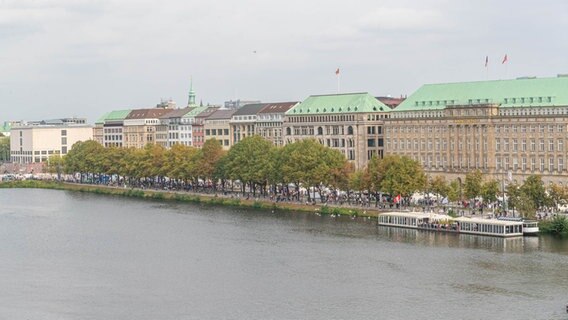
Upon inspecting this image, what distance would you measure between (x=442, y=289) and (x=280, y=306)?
36.7ft

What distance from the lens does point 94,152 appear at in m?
187

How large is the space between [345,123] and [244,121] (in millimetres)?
31666

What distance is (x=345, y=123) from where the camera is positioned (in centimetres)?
14762

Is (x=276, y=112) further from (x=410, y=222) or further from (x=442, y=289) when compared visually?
(x=442, y=289)

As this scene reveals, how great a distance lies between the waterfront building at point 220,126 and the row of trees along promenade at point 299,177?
1674 cm

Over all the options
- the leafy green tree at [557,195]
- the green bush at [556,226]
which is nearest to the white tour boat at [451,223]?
the green bush at [556,226]

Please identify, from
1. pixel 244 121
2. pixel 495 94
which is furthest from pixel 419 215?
pixel 244 121

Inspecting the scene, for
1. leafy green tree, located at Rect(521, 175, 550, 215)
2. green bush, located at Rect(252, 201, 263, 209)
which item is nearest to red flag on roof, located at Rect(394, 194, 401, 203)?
leafy green tree, located at Rect(521, 175, 550, 215)

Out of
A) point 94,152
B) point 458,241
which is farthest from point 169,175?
point 458,241

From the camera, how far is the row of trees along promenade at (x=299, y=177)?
105m

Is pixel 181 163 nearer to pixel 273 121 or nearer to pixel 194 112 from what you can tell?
pixel 273 121

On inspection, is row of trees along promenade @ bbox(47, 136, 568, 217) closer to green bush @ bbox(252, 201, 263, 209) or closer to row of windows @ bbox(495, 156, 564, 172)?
green bush @ bbox(252, 201, 263, 209)

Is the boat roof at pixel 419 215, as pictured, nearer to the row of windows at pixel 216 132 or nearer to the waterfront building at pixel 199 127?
the row of windows at pixel 216 132

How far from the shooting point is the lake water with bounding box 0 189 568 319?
62.8 m
